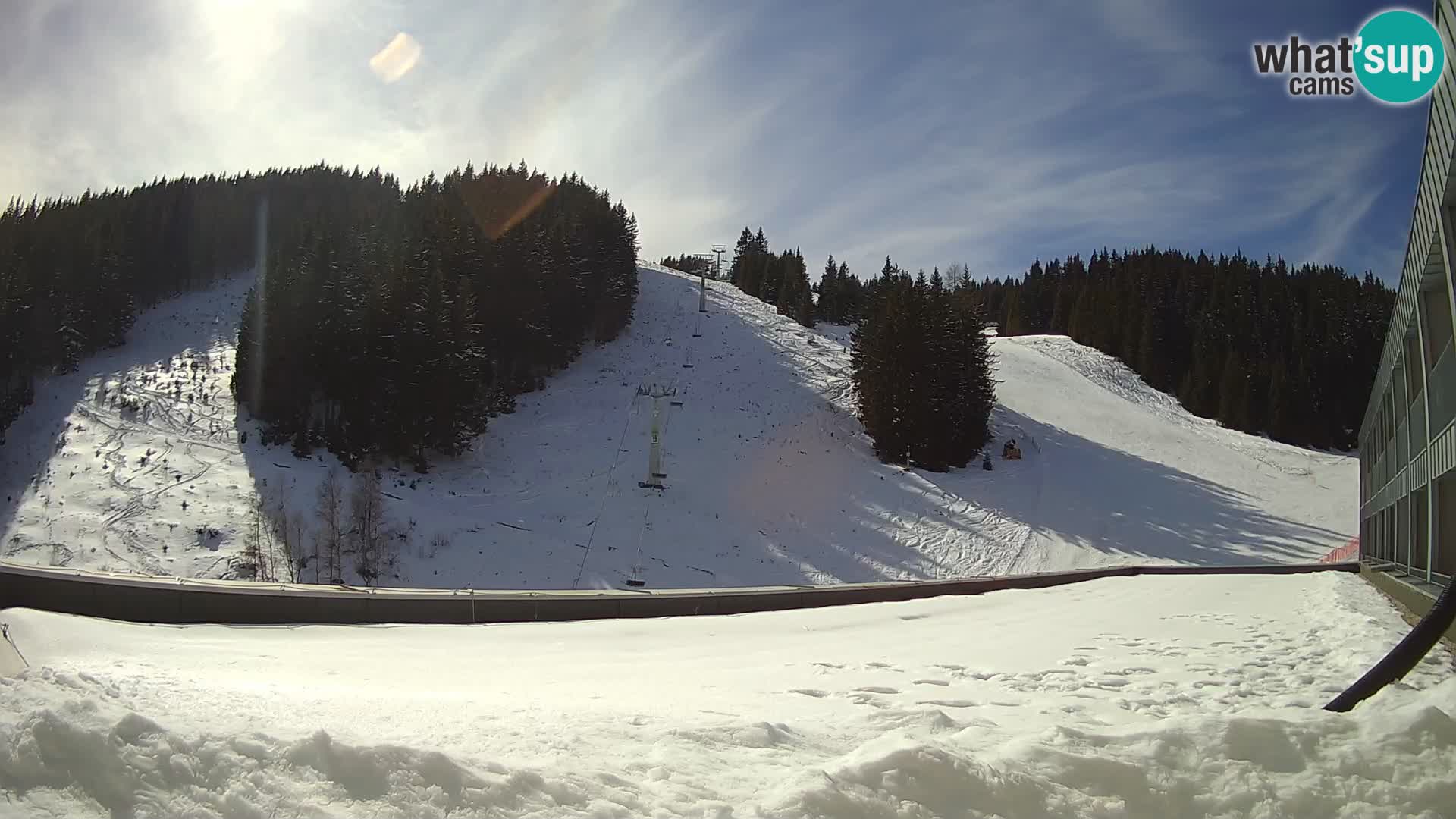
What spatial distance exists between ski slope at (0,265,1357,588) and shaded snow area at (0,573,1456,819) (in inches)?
694

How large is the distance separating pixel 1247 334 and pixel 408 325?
62.7 metres

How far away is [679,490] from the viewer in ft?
97.5

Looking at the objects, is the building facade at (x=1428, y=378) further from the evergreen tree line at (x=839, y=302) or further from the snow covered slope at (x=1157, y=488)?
the evergreen tree line at (x=839, y=302)

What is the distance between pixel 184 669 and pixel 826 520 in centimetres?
2407

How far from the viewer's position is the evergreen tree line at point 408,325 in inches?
1161

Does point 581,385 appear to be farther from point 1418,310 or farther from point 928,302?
point 1418,310

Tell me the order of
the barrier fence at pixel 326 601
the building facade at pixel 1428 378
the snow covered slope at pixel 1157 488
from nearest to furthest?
1. the building facade at pixel 1428 378
2. the barrier fence at pixel 326 601
3. the snow covered slope at pixel 1157 488

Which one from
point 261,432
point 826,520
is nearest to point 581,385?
point 261,432

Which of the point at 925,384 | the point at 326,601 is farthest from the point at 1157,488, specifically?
the point at 326,601

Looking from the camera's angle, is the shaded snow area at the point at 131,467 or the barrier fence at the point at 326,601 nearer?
the barrier fence at the point at 326,601

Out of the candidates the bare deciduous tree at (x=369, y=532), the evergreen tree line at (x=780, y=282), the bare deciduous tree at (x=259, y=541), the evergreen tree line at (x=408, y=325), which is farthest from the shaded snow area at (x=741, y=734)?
the evergreen tree line at (x=780, y=282)

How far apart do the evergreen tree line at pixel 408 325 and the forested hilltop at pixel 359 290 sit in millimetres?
75

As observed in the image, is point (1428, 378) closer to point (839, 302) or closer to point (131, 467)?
point (131, 467)

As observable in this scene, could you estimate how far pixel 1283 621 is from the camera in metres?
8.12
